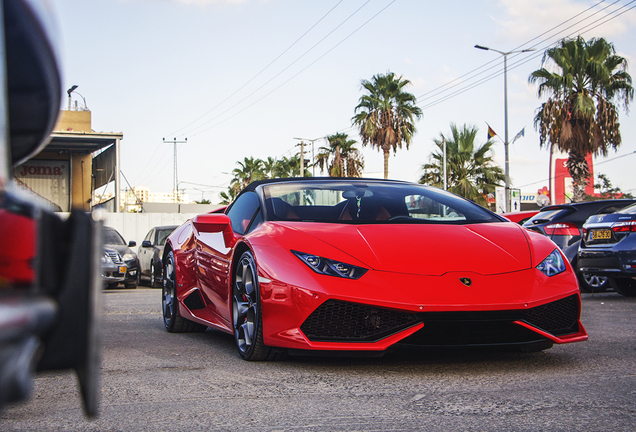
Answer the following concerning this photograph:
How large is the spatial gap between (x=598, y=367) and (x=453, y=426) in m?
1.70

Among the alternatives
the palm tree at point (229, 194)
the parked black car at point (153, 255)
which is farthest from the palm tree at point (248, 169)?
the parked black car at point (153, 255)

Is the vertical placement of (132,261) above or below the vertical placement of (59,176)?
below

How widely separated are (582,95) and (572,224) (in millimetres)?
19689

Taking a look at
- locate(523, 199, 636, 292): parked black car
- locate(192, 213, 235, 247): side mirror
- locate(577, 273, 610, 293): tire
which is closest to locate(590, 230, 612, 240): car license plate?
locate(523, 199, 636, 292): parked black car

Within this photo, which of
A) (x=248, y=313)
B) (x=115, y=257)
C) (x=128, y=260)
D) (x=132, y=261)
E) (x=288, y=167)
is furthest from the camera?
(x=288, y=167)

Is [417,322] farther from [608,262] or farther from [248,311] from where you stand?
[608,262]

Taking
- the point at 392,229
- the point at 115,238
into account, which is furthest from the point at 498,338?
the point at 115,238

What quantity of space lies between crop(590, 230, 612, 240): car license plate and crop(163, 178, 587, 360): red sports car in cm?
433

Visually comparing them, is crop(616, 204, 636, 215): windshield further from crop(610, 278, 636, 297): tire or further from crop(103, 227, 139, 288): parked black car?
crop(103, 227, 139, 288): parked black car

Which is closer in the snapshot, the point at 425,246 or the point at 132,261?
the point at 425,246

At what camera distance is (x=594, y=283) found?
10.8 meters

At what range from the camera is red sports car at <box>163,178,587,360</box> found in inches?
155

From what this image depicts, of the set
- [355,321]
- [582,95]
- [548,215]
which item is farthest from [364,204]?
[582,95]

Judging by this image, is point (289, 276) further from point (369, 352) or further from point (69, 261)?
point (69, 261)
